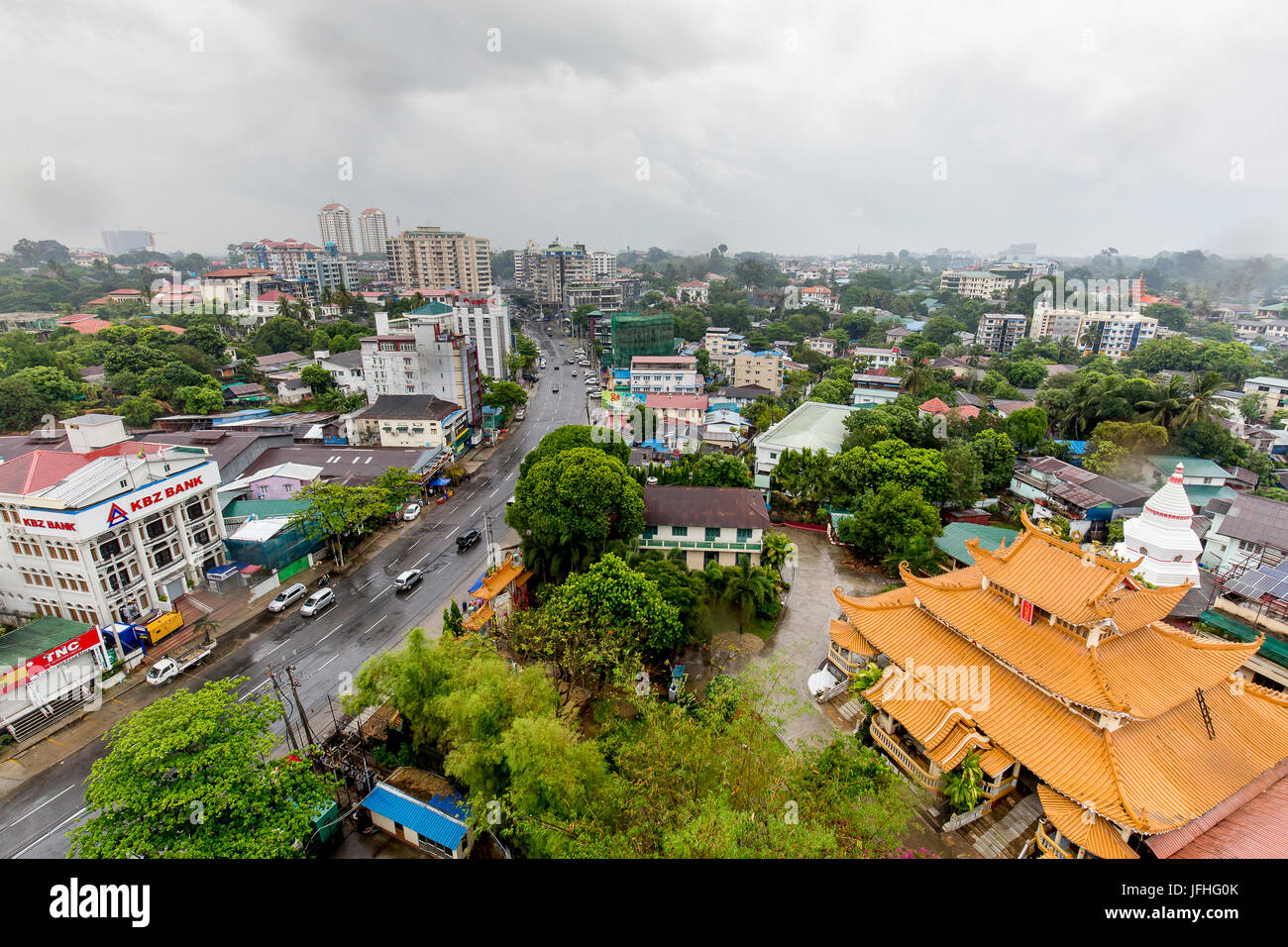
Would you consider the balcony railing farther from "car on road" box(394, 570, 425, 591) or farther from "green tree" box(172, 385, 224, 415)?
"green tree" box(172, 385, 224, 415)

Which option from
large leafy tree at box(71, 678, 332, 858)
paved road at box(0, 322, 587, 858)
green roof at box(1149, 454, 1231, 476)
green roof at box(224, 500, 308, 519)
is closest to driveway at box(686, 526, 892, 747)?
paved road at box(0, 322, 587, 858)

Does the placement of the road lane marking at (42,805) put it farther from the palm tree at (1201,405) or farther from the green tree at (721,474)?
the palm tree at (1201,405)

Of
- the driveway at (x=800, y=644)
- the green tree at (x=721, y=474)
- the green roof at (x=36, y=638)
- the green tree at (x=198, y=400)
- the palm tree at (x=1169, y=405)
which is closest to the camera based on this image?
the green roof at (x=36, y=638)

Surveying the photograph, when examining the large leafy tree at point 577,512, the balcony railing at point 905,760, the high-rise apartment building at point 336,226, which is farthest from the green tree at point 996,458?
the high-rise apartment building at point 336,226

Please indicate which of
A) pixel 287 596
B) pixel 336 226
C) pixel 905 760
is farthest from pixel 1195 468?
pixel 336 226

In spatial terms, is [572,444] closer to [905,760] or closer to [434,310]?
[905,760]

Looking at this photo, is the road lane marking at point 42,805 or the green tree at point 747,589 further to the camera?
the green tree at point 747,589

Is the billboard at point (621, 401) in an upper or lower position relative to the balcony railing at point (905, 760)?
upper
